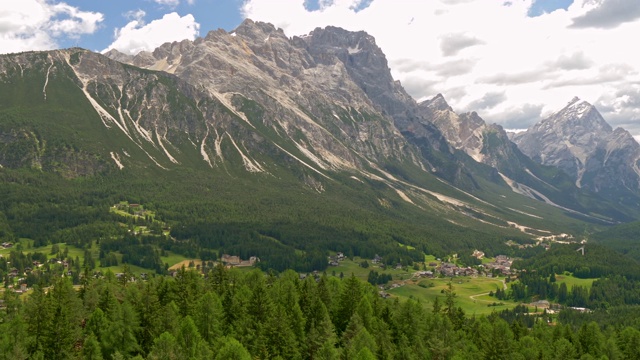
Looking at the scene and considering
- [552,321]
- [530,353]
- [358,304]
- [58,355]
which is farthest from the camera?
[552,321]

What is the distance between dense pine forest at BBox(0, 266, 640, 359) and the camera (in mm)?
85062

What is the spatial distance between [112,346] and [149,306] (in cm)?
930

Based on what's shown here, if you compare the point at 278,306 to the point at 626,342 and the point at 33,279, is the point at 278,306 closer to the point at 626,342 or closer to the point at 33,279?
the point at 626,342

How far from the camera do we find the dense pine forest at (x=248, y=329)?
8506cm

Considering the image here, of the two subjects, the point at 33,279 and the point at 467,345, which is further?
the point at 33,279

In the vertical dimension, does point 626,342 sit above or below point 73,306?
below

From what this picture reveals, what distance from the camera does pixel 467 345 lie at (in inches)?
4146

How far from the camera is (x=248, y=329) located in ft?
307

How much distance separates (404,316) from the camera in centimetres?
10944

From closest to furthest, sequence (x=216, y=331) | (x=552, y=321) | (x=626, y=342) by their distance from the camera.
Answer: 1. (x=216, y=331)
2. (x=626, y=342)
3. (x=552, y=321)

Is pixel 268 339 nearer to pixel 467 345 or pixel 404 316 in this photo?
pixel 404 316

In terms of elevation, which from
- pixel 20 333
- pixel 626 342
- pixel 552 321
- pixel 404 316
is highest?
pixel 20 333

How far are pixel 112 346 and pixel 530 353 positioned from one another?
70.1 m

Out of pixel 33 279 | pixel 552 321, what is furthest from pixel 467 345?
pixel 33 279
